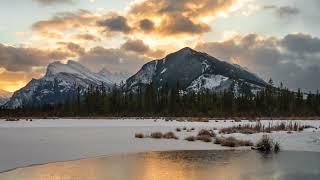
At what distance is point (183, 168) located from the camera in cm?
2178

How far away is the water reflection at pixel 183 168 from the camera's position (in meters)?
19.1

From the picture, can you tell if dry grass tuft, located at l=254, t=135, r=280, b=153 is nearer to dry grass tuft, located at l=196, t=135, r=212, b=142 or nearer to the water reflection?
the water reflection

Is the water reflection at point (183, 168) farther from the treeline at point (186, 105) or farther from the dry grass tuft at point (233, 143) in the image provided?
the treeline at point (186, 105)

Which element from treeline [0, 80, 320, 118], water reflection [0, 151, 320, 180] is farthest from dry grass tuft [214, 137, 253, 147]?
treeline [0, 80, 320, 118]

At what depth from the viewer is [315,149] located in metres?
31.6

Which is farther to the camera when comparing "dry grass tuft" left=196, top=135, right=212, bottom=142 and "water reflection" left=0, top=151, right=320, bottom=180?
"dry grass tuft" left=196, top=135, right=212, bottom=142

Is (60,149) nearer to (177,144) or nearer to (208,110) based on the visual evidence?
(177,144)

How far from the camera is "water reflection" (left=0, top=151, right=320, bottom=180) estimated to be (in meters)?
19.1

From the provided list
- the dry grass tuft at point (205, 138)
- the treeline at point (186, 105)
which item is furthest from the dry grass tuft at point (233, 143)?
the treeline at point (186, 105)

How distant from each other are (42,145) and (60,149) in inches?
125

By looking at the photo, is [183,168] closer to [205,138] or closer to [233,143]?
[233,143]

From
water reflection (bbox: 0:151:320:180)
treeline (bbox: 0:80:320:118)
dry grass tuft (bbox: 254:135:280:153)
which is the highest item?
treeline (bbox: 0:80:320:118)

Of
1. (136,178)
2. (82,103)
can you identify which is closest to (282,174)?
(136,178)

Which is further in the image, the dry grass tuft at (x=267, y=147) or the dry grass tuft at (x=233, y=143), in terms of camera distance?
the dry grass tuft at (x=233, y=143)
